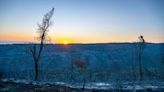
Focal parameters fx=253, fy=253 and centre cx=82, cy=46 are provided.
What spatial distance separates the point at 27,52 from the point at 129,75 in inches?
1658

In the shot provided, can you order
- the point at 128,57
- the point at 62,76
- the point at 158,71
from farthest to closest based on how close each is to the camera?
1. the point at 128,57
2. the point at 158,71
3. the point at 62,76

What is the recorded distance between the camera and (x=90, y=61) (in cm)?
7894

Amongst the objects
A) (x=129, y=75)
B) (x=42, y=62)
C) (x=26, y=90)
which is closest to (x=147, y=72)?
(x=129, y=75)

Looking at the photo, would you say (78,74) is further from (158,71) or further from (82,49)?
(82,49)

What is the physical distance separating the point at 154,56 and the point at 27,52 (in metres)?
44.1

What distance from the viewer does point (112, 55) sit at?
284 ft


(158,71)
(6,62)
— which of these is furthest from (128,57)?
(6,62)

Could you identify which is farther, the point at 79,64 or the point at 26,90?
the point at 79,64

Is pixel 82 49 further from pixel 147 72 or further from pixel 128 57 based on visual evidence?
pixel 147 72

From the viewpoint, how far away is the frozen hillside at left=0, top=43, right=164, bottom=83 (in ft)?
208

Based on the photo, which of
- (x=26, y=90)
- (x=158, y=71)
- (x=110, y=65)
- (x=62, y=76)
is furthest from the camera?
(x=110, y=65)

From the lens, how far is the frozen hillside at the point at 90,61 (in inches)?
2493

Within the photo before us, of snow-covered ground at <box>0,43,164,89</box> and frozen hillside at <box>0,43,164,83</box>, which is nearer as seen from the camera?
snow-covered ground at <box>0,43,164,89</box>

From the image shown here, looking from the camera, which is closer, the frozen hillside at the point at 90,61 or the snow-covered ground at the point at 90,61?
the snow-covered ground at the point at 90,61
